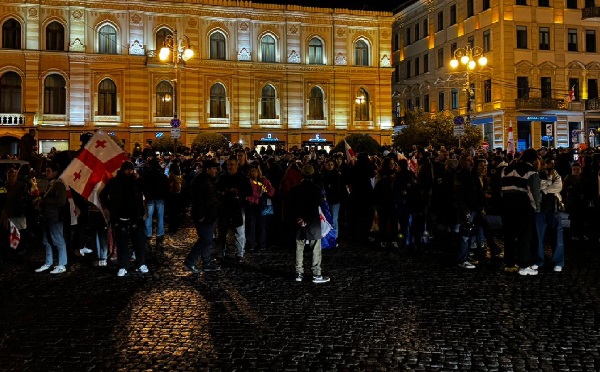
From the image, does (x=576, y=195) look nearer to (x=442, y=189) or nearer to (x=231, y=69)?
(x=442, y=189)

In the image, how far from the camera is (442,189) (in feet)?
38.5

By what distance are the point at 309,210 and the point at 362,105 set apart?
117 feet

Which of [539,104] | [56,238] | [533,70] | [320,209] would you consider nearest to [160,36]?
[533,70]

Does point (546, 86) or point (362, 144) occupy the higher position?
point (546, 86)

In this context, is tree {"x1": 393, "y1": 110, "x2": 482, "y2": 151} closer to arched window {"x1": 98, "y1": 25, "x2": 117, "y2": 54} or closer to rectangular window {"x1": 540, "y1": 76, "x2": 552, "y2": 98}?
rectangular window {"x1": 540, "y1": 76, "x2": 552, "y2": 98}

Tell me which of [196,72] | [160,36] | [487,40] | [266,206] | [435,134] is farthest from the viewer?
[487,40]

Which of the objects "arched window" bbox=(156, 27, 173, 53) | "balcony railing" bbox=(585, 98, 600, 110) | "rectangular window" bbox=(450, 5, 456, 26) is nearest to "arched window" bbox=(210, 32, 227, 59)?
"arched window" bbox=(156, 27, 173, 53)

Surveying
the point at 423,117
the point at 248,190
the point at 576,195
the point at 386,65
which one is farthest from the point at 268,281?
the point at 386,65

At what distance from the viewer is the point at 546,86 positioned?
45.8m

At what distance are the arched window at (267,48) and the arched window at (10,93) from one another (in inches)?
640

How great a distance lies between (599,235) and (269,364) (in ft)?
34.8

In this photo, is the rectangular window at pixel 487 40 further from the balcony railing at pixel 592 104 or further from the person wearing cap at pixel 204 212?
the person wearing cap at pixel 204 212

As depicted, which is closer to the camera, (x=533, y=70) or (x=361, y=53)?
(x=361, y=53)

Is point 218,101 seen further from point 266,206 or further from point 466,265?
point 466,265
